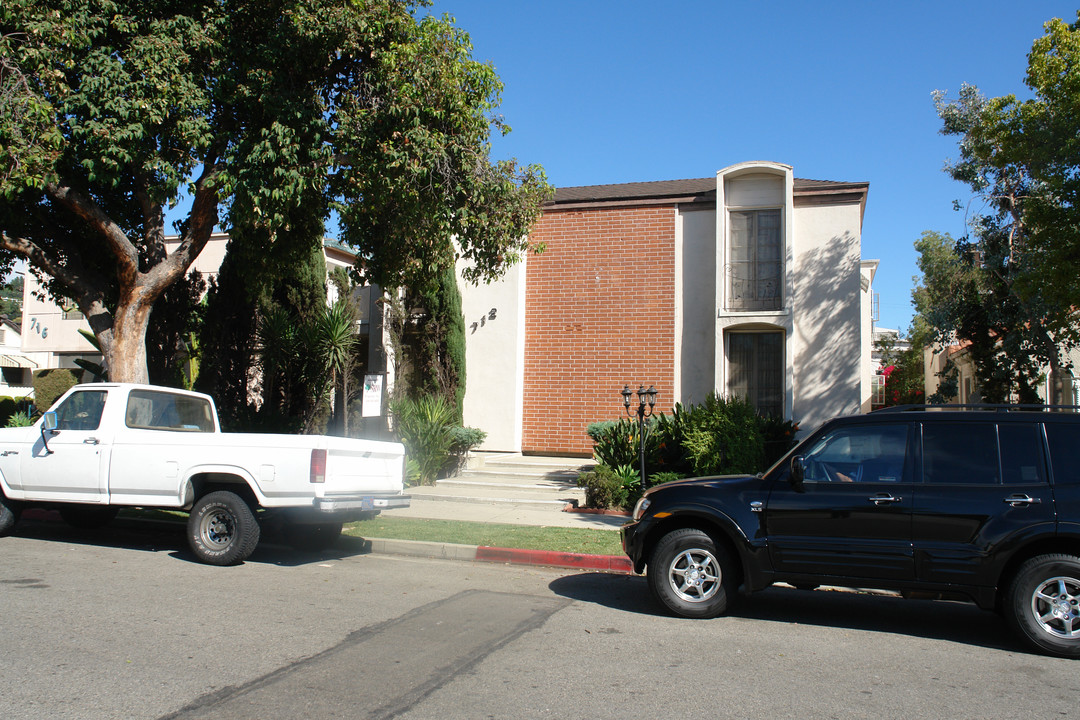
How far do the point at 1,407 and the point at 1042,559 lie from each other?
28.0 meters

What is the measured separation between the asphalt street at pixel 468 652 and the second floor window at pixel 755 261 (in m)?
9.34

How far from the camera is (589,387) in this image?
55.8ft

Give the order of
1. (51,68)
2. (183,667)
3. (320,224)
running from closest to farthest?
(183,667), (51,68), (320,224)

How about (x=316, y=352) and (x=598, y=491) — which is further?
(x=316, y=352)

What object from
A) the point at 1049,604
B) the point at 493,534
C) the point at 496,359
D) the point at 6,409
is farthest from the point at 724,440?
the point at 6,409

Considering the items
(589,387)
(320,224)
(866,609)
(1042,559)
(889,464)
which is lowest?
(866,609)

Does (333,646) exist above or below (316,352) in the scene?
below

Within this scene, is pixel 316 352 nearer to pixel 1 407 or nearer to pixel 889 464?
pixel 889 464

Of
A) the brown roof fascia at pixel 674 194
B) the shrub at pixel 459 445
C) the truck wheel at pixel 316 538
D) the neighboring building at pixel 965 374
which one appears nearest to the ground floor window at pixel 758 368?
the brown roof fascia at pixel 674 194

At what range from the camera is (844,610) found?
6848 mm

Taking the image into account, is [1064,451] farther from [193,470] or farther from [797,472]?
[193,470]

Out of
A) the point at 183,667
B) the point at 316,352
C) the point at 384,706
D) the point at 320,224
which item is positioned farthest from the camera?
the point at 316,352

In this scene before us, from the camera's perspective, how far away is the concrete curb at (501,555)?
8430 millimetres

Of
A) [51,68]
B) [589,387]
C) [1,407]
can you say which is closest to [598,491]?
[589,387]
